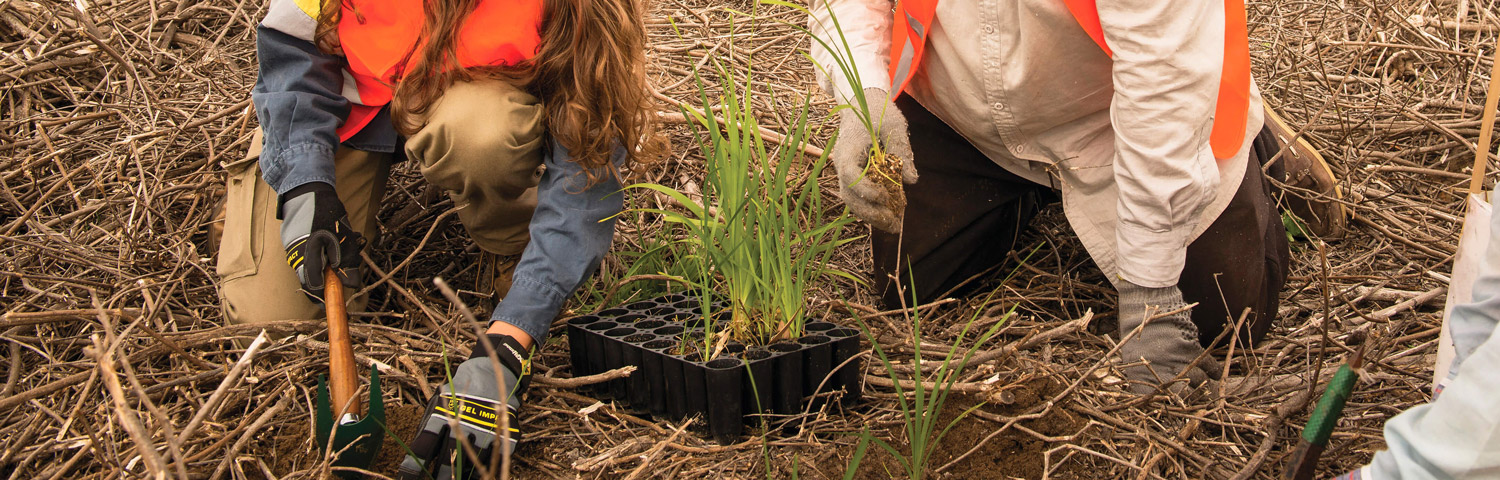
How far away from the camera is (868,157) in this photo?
185 centimetres

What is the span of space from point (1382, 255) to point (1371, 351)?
622mm

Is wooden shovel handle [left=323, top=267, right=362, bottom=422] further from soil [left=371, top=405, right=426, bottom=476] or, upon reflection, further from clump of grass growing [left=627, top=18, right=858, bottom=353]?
clump of grass growing [left=627, top=18, right=858, bottom=353]

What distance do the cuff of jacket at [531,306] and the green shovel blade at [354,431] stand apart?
0.29m

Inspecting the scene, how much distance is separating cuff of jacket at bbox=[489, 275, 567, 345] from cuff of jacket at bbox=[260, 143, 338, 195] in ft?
1.45

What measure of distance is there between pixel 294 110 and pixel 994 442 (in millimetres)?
1407

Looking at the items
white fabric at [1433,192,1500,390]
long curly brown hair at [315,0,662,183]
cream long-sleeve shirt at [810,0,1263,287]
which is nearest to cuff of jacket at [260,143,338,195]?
long curly brown hair at [315,0,662,183]

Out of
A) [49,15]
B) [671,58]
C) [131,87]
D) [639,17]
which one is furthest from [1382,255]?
[49,15]

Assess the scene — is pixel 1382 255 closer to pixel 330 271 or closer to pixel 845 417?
pixel 845 417

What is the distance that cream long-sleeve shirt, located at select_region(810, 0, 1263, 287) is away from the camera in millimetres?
1617

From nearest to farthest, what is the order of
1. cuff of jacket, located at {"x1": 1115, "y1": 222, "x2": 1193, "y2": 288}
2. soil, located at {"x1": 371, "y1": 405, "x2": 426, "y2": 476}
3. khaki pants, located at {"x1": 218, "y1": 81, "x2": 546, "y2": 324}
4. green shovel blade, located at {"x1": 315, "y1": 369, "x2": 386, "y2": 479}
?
green shovel blade, located at {"x1": 315, "y1": 369, "x2": 386, "y2": 479} < soil, located at {"x1": 371, "y1": 405, "x2": 426, "y2": 476} < cuff of jacket, located at {"x1": 1115, "y1": 222, "x2": 1193, "y2": 288} < khaki pants, located at {"x1": 218, "y1": 81, "x2": 546, "y2": 324}

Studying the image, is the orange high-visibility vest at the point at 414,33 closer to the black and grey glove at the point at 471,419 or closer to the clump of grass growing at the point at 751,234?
the clump of grass growing at the point at 751,234

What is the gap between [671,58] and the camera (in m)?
3.26

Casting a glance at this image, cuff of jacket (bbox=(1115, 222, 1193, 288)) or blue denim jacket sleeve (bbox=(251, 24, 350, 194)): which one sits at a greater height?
blue denim jacket sleeve (bbox=(251, 24, 350, 194))

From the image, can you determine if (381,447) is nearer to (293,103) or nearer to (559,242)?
(559,242)
